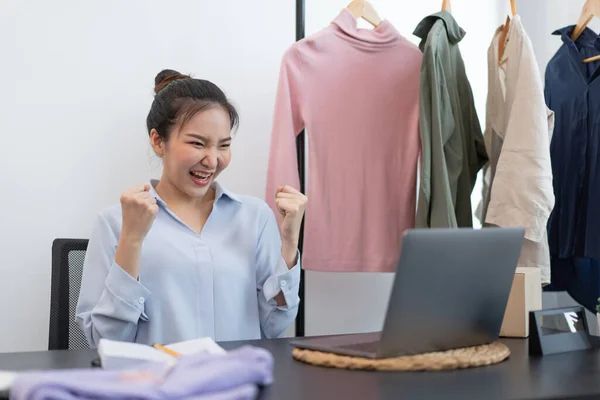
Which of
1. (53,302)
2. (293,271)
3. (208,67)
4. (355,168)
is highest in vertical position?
(208,67)

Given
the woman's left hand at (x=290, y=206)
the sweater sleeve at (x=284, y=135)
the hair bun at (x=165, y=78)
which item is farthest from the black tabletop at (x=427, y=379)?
the sweater sleeve at (x=284, y=135)

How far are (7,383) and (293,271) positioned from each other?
2.77 ft

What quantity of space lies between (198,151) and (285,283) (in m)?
0.36

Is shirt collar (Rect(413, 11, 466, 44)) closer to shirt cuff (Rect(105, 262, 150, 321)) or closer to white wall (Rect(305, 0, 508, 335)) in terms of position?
white wall (Rect(305, 0, 508, 335))

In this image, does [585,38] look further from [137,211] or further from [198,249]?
[137,211]

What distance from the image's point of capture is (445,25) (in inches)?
90.6

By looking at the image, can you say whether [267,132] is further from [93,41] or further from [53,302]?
[53,302]

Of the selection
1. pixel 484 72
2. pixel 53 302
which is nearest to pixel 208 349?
pixel 53 302

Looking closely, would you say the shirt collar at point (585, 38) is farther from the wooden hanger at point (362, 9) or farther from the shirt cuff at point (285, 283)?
the shirt cuff at point (285, 283)

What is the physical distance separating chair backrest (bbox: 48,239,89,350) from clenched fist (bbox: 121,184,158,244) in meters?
0.51

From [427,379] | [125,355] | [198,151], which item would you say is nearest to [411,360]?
[427,379]

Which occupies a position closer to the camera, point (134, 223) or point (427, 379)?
point (427, 379)

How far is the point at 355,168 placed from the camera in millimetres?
2346

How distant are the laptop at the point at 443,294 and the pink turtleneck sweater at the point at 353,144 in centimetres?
102
